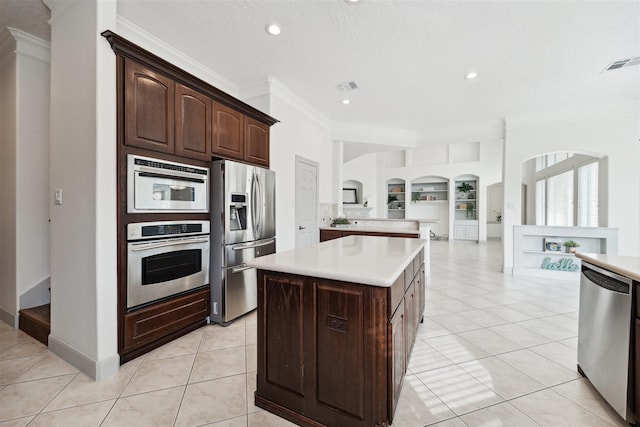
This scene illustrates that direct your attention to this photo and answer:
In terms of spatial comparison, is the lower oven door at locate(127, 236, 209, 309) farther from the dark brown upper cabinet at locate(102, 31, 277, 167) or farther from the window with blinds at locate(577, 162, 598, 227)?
the window with blinds at locate(577, 162, 598, 227)

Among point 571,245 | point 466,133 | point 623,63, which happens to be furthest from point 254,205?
point 571,245

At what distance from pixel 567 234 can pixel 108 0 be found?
6660 millimetres

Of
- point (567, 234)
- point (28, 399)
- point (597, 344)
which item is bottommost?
point (28, 399)

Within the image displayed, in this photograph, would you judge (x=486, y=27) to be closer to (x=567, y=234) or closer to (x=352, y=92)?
(x=352, y=92)

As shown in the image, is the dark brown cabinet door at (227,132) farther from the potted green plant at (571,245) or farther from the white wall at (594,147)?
the potted green plant at (571,245)

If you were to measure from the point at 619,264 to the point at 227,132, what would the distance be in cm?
329

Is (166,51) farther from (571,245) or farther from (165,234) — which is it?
(571,245)

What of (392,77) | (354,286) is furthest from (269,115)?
(354,286)

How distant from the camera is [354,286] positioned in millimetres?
1343

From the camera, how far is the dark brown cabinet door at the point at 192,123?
2.46 m

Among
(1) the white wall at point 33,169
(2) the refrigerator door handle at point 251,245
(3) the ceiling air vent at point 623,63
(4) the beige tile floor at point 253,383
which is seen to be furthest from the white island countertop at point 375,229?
(1) the white wall at point 33,169

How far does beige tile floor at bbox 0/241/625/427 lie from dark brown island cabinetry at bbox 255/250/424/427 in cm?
22

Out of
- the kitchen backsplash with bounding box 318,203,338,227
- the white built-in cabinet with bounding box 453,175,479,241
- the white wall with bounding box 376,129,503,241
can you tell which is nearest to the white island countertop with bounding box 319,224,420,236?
the kitchen backsplash with bounding box 318,203,338,227

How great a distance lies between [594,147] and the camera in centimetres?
472
